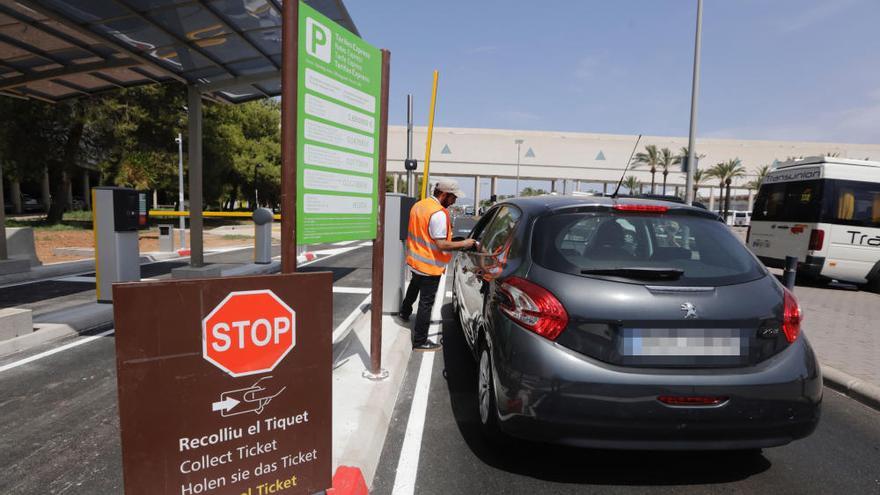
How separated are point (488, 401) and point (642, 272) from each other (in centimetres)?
122

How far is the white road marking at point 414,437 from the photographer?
8.54 ft

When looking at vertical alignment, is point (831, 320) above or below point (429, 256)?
below

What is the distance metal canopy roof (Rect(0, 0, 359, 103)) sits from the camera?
5.79 meters

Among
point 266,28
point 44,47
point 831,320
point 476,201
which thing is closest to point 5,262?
point 44,47

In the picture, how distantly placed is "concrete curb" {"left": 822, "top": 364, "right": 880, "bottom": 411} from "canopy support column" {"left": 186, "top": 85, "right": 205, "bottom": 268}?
347 inches

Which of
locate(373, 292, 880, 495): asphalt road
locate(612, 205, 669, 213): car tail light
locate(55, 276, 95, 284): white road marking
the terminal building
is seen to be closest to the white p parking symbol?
locate(612, 205, 669, 213): car tail light

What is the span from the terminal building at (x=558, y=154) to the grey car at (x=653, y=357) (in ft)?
148

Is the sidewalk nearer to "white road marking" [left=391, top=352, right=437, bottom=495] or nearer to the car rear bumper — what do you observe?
the car rear bumper

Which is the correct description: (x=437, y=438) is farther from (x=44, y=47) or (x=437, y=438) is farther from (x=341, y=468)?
(x=44, y=47)

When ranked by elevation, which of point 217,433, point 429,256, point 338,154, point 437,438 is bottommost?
point 437,438

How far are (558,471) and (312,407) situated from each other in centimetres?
153

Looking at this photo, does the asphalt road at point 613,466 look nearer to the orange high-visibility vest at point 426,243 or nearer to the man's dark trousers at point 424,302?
the man's dark trousers at point 424,302

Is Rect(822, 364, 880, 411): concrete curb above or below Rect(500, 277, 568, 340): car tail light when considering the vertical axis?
below

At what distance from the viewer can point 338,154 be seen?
324cm
